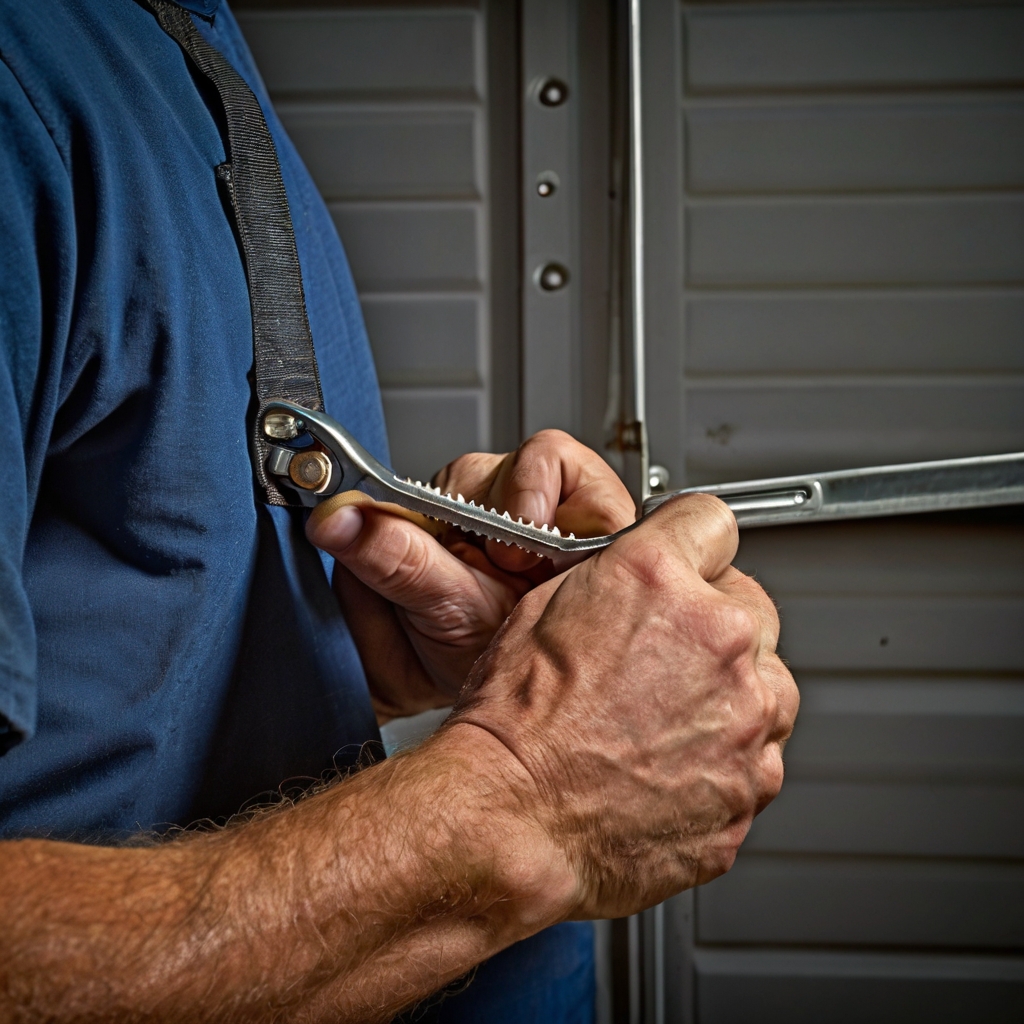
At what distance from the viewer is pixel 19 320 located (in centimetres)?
42

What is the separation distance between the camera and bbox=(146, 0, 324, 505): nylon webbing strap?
61cm

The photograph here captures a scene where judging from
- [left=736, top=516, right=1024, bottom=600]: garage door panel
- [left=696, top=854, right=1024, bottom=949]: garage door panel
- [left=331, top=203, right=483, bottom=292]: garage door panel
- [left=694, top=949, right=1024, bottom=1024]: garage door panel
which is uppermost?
[left=331, top=203, right=483, bottom=292]: garage door panel

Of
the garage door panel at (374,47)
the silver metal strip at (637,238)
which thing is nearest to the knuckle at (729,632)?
the silver metal strip at (637,238)

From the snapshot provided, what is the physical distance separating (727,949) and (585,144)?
1.45 metres

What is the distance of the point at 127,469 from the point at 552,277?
41.7 inches

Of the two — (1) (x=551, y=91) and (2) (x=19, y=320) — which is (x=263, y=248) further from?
(1) (x=551, y=91)

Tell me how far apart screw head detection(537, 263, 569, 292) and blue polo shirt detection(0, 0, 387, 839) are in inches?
33.9

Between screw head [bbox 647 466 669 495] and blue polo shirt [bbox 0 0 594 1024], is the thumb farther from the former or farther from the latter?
screw head [bbox 647 466 669 495]

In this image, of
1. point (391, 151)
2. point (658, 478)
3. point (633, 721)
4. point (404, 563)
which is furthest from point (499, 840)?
point (391, 151)

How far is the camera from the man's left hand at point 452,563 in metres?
0.64

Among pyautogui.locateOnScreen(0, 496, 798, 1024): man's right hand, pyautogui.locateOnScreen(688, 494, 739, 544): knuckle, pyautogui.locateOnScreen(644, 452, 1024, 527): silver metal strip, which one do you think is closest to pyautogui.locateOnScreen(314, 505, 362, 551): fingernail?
pyautogui.locateOnScreen(0, 496, 798, 1024): man's right hand

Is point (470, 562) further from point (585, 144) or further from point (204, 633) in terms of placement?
point (585, 144)

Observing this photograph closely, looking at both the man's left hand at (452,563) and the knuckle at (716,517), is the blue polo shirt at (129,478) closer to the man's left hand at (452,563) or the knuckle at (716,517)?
the man's left hand at (452,563)

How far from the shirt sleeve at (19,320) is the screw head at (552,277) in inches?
42.4
